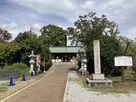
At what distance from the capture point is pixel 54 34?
215 feet

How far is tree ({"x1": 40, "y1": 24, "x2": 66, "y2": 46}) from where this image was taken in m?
66.3

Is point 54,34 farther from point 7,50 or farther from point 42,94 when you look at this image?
point 42,94

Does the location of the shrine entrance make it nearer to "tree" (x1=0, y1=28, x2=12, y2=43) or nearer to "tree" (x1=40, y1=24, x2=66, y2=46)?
"tree" (x1=40, y1=24, x2=66, y2=46)

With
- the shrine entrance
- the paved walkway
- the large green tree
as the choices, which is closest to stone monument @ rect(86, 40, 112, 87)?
the paved walkway

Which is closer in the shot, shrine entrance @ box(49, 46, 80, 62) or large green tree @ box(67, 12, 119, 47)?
large green tree @ box(67, 12, 119, 47)

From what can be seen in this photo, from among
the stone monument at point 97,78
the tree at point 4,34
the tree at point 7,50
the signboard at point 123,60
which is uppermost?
the tree at point 4,34

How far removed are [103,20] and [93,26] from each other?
228 cm

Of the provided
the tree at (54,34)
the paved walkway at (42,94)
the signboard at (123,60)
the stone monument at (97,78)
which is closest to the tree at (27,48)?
the paved walkway at (42,94)

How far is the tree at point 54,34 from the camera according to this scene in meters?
66.3

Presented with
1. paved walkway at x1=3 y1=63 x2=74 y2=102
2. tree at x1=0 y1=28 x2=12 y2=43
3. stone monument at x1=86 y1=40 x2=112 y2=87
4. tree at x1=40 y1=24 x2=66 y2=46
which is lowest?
paved walkway at x1=3 y1=63 x2=74 y2=102

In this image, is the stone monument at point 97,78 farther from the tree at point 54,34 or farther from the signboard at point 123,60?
the tree at point 54,34

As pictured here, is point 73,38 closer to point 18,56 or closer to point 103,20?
point 103,20

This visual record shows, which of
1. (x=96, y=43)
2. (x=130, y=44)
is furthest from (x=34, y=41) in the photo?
(x=96, y=43)

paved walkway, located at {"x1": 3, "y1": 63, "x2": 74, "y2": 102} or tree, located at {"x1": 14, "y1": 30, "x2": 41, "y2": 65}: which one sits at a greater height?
tree, located at {"x1": 14, "y1": 30, "x2": 41, "y2": 65}
